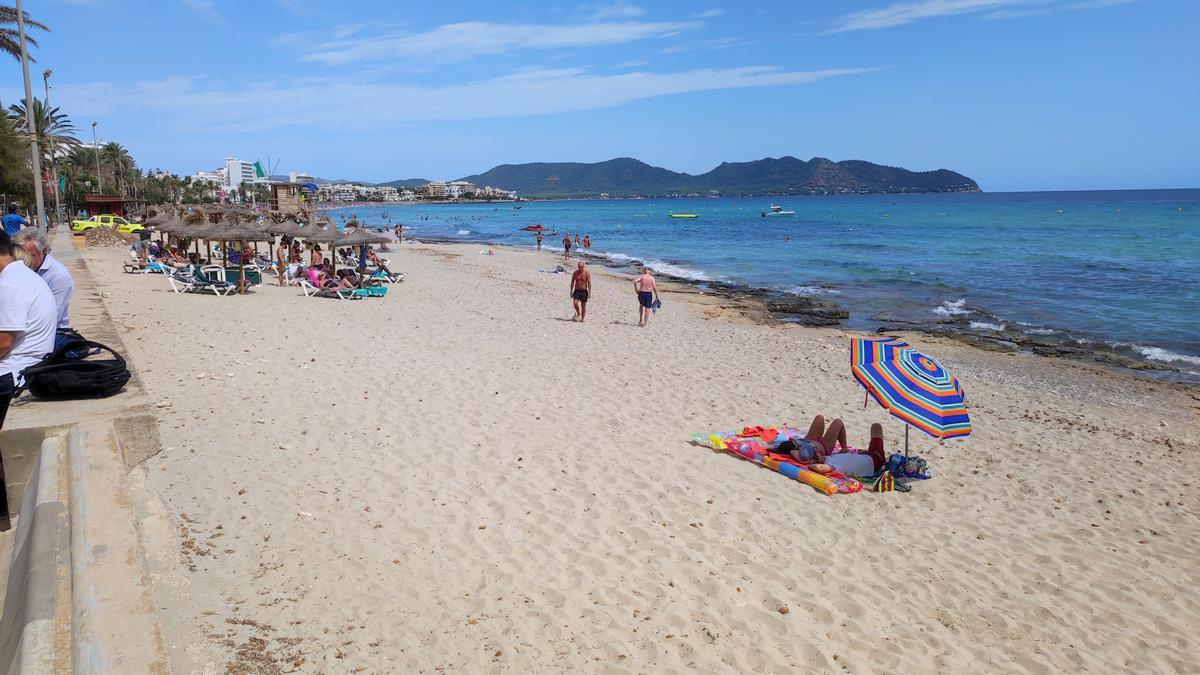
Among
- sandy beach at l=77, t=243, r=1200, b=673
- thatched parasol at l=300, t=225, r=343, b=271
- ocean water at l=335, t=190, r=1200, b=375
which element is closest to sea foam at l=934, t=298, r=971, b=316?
ocean water at l=335, t=190, r=1200, b=375

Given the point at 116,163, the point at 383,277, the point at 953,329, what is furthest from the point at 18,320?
the point at 116,163

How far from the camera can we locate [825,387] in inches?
429

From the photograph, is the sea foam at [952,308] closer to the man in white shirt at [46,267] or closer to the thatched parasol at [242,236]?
the thatched parasol at [242,236]

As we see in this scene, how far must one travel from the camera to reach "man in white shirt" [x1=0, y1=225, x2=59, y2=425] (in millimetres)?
4335

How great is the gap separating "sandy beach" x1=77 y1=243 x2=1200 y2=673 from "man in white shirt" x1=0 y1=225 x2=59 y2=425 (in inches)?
46.3

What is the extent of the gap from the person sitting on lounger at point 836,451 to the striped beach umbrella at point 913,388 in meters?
0.70

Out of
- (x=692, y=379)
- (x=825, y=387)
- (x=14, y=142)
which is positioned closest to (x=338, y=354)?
(x=692, y=379)

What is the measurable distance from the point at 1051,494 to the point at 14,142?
1564 inches

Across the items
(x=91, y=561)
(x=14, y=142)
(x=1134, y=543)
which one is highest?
(x=14, y=142)

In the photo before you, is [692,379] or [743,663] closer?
[743,663]

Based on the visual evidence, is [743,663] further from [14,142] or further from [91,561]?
[14,142]

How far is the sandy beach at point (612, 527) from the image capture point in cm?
424

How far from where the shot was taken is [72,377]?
591cm

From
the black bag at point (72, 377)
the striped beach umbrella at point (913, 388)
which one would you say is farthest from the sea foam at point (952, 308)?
the black bag at point (72, 377)
